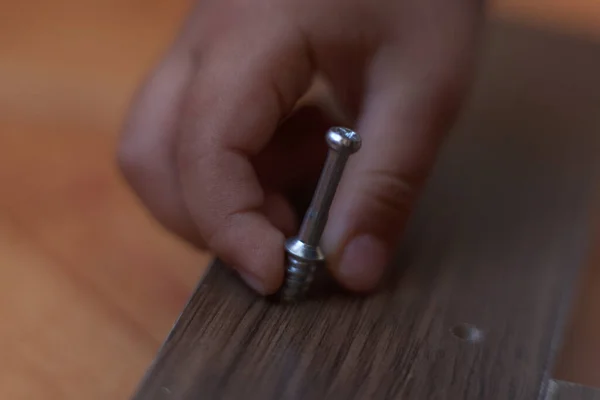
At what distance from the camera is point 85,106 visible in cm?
63

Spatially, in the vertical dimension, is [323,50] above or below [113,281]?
above

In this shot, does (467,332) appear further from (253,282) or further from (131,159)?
(131,159)

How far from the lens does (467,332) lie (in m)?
0.35

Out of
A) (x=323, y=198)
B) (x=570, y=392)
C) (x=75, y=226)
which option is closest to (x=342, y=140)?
(x=323, y=198)

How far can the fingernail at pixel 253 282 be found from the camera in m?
0.36

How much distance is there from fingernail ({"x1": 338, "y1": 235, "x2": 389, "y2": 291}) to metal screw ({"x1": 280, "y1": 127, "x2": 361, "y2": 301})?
0.05ft

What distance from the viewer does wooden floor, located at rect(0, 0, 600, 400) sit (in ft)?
1.48

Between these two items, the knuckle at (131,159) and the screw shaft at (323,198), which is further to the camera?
the knuckle at (131,159)

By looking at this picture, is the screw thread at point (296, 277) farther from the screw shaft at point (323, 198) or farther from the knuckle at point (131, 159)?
the knuckle at point (131, 159)

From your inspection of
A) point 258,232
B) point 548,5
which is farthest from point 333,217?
point 548,5

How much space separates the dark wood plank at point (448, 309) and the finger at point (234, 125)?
34 mm

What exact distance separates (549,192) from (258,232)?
0.19 meters

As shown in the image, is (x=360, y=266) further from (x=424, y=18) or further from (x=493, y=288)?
(x=424, y=18)

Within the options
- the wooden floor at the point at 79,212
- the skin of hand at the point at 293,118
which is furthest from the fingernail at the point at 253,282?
the wooden floor at the point at 79,212
